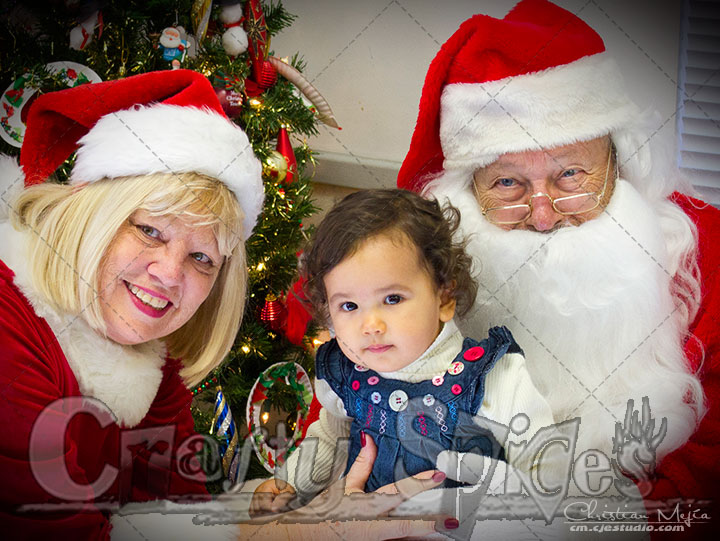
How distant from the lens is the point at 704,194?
59.8 inches

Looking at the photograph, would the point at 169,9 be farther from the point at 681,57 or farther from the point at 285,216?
the point at 681,57

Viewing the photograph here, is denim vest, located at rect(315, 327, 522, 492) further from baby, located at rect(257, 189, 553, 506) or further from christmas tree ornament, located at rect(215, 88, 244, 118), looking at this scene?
christmas tree ornament, located at rect(215, 88, 244, 118)

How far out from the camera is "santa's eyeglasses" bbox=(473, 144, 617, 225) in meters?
1.24

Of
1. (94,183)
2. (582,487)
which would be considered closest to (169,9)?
(94,183)

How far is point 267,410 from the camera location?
1.79m

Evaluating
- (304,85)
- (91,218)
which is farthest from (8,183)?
(304,85)

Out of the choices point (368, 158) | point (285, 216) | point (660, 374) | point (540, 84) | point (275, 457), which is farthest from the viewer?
point (368, 158)

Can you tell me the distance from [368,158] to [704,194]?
963 mm

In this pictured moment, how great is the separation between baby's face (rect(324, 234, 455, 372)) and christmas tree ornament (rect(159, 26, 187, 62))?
0.77m

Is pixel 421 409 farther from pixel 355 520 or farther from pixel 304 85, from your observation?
pixel 304 85

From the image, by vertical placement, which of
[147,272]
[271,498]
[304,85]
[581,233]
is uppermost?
[304,85]

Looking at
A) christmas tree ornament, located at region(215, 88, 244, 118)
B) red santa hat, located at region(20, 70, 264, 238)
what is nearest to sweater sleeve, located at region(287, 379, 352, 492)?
red santa hat, located at region(20, 70, 264, 238)

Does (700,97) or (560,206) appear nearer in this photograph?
(560,206)

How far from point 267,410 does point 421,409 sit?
80 cm
